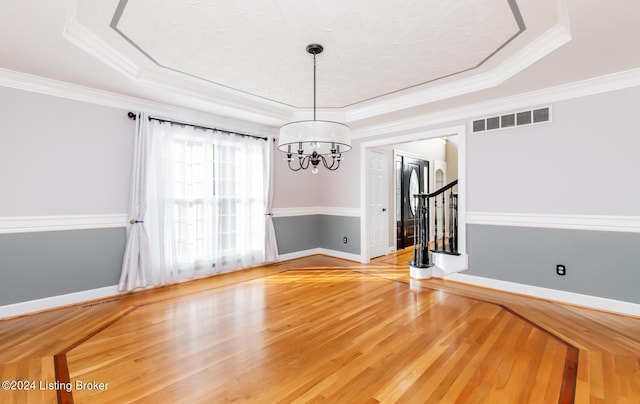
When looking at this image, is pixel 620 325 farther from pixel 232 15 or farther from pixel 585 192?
pixel 232 15

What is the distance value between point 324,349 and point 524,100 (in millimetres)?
3915

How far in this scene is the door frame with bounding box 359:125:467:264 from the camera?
4.32 meters

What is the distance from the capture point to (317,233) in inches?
253

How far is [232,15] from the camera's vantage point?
93.0 inches

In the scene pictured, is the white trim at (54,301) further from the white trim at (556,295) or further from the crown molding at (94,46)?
the white trim at (556,295)

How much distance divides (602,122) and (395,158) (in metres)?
3.65

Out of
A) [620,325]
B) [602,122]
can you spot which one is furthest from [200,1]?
[620,325]

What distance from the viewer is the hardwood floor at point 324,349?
1.92 m

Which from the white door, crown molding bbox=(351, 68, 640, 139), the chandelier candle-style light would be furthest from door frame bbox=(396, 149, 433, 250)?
the chandelier candle-style light

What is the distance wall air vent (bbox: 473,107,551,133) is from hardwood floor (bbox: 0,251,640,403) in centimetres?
227

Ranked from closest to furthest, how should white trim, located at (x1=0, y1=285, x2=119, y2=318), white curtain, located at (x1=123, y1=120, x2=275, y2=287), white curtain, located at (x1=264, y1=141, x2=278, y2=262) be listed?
white trim, located at (x1=0, y1=285, x2=119, y2=318) → white curtain, located at (x1=123, y1=120, x2=275, y2=287) → white curtain, located at (x1=264, y1=141, x2=278, y2=262)

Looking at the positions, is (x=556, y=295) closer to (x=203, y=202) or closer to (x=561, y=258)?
(x=561, y=258)

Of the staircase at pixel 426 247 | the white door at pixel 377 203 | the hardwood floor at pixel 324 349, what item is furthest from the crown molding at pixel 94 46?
the staircase at pixel 426 247

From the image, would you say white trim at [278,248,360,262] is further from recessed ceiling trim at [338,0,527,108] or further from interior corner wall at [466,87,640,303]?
recessed ceiling trim at [338,0,527,108]
